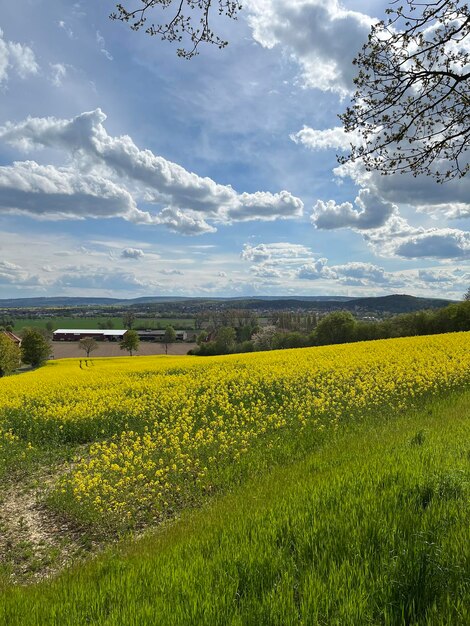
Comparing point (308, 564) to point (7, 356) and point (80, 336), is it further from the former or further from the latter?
point (80, 336)

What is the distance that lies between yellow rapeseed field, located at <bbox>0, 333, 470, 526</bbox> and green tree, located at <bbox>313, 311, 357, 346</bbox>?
145 feet

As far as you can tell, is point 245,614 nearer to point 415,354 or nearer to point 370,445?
point 370,445

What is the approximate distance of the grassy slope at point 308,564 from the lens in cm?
292

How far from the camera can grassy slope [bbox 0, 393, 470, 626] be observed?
2.92 metres

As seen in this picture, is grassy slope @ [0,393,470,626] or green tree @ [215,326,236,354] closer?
grassy slope @ [0,393,470,626]

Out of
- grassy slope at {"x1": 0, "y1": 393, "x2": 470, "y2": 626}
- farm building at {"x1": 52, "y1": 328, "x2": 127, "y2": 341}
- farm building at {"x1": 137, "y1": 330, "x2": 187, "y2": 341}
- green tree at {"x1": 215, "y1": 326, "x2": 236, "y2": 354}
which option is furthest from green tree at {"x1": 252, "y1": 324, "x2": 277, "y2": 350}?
grassy slope at {"x1": 0, "y1": 393, "x2": 470, "y2": 626}

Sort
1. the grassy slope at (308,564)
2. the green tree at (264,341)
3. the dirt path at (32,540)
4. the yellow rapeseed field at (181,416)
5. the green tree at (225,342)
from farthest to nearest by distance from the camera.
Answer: the green tree at (264,341), the green tree at (225,342), the yellow rapeseed field at (181,416), the dirt path at (32,540), the grassy slope at (308,564)

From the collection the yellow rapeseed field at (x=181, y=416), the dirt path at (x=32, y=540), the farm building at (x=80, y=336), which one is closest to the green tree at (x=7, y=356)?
the yellow rapeseed field at (x=181, y=416)

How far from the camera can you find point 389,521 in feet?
12.9

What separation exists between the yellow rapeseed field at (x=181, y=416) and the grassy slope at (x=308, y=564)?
10.1ft

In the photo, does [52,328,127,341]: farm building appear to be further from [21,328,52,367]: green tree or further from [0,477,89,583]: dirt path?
[0,477,89,583]: dirt path

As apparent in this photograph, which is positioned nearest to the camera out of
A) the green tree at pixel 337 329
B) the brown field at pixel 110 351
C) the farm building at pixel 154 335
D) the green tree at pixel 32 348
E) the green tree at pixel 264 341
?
the green tree at pixel 32 348

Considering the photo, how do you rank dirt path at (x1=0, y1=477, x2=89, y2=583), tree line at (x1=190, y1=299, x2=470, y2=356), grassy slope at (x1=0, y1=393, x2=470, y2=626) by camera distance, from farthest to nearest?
tree line at (x1=190, y1=299, x2=470, y2=356)
dirt path at (x1=0, y1=477, x2=89, y2=583)
grassy slope at (x1=0, y1=393, x2=470, y2=626)

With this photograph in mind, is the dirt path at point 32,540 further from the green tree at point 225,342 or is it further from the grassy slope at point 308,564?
the green tree at point 225,342
